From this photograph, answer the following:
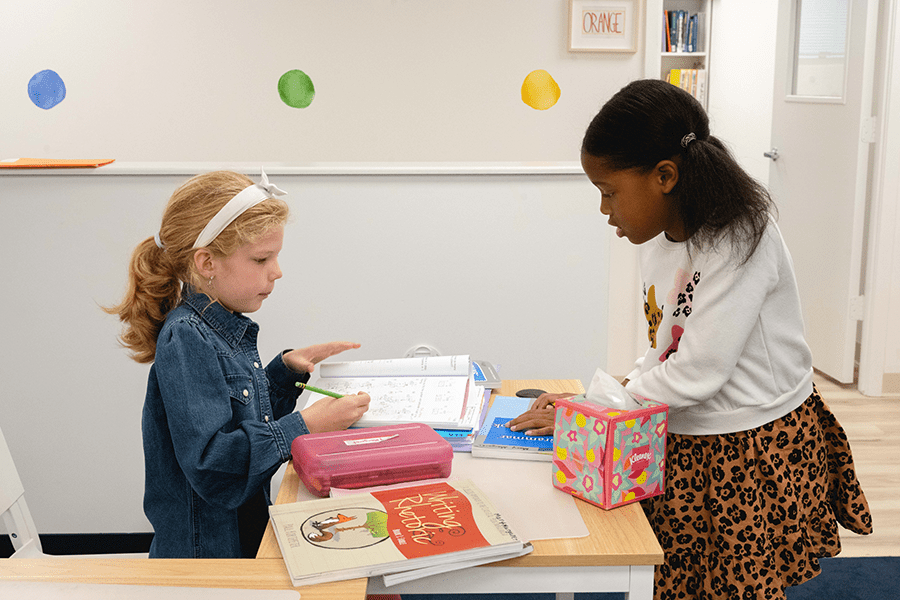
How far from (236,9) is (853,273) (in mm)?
3021

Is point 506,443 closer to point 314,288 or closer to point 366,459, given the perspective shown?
point 366,459

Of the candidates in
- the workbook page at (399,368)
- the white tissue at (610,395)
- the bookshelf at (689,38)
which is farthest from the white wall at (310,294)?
the bookshelf at (689,38)

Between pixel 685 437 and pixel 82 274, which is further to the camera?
pixel 82 274

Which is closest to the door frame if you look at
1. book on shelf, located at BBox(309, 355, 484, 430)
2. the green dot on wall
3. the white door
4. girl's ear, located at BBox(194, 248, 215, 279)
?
the white door

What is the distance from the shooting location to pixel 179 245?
1163mm

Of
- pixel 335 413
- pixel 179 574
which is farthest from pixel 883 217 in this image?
pixel 179 574

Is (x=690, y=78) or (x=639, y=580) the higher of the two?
(x=690, y=78)

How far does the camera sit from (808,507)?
1.16 m

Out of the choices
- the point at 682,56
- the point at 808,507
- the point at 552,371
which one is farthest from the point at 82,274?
the point at 682,56

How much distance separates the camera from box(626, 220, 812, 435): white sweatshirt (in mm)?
1057

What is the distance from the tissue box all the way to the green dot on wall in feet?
9.97

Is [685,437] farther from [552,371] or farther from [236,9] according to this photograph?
[236,9]

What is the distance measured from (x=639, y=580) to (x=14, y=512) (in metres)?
1.04

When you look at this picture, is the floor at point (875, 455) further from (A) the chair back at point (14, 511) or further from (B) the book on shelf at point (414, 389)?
(A) the chair back at point (14, 511)
